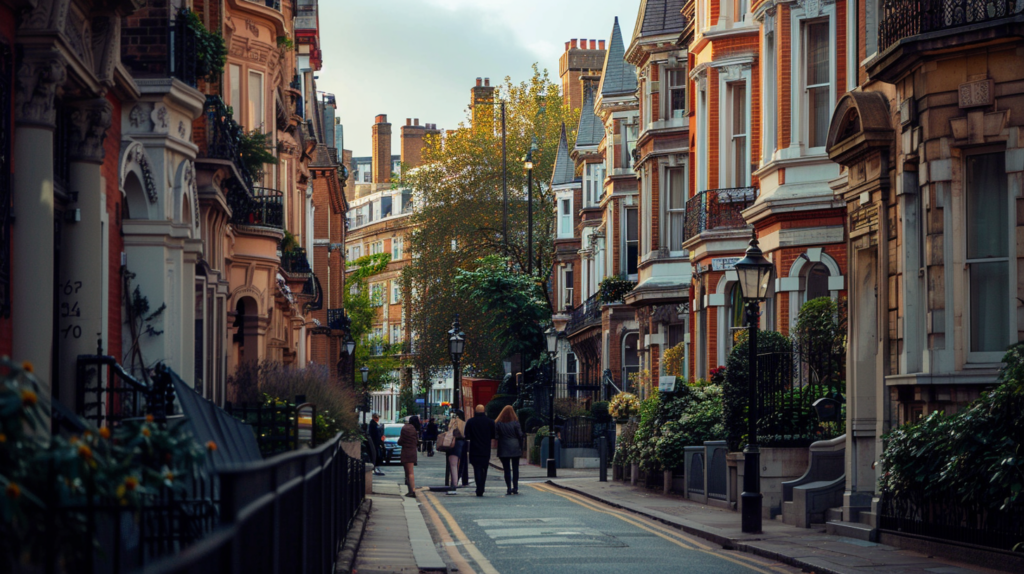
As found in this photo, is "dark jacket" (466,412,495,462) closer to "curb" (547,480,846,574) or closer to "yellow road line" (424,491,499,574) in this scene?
"yellow road line" (424,491,499,574)

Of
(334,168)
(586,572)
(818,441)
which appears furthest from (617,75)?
(586,572)

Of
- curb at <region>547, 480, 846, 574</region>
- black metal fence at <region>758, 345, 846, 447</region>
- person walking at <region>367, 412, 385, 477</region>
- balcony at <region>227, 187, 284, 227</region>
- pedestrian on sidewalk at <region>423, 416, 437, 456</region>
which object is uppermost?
balcony at <region>227, 187, 284, 227</region>

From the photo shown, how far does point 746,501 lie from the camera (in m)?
16.5

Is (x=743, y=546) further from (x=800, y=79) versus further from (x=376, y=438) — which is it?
(x=376, y=438)

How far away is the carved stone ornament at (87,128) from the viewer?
40.8 feet

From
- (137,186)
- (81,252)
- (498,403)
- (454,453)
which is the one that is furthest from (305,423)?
(498,403)

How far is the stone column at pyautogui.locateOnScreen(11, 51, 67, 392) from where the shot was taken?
1059 cm

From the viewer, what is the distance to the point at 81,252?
41.2 ft

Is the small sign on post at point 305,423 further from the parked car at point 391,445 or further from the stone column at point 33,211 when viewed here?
the parked car at point 391,445

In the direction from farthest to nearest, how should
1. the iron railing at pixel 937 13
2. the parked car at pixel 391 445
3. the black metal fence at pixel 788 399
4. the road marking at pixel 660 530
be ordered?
the parked car at pixel 391 445, the black metal fence at pixel 788 399, the iron railing at pixel 937 13, the road marking at pixel 660 530

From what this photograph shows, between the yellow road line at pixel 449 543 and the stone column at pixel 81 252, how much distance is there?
13.9 feet

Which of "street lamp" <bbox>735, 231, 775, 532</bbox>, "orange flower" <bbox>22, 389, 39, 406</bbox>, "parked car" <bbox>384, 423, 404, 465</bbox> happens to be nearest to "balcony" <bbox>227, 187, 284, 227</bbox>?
"street lamp" <bbox>735, 231, 775, 532</bbox>

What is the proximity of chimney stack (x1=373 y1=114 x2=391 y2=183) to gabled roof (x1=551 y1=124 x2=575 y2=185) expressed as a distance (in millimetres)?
58706

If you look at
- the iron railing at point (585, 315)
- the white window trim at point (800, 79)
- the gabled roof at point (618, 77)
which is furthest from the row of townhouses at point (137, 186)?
the iron railing at point (585, 315)
